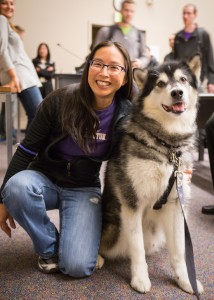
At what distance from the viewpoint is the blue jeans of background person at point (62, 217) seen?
4.31 feet

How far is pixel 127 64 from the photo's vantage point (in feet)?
4.48

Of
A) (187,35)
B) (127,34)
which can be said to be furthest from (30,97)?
(187,35)

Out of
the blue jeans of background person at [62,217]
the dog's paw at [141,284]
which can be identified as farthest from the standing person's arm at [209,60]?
the dog's paw at [141,284]

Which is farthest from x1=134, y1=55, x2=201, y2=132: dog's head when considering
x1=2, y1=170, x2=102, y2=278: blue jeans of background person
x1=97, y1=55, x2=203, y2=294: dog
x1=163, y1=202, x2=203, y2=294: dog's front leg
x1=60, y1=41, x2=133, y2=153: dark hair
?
x1=2, y1=170, x2=102, y2=278: blue jeans of background person

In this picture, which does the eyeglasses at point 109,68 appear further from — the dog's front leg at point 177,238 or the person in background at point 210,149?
the person in background at point 210,149

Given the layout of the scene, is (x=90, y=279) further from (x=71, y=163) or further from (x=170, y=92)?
(x=170, y=92)

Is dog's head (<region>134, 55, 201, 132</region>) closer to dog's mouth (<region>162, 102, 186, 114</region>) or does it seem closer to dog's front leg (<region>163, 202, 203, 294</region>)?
dog's mouth (<region>162, 102, 186, 114</region>)

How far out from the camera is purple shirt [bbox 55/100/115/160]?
1.42 metres

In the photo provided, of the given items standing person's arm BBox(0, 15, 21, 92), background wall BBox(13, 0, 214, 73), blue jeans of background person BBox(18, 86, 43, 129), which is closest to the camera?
standing person's arm BBox(0, 15, 21, 92)

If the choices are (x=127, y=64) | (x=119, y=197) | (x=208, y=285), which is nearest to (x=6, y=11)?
(x=127, y=64)

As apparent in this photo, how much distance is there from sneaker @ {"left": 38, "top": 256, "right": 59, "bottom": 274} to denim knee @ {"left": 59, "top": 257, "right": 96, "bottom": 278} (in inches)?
1.7

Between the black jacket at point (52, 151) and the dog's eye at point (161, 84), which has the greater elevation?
the dog's eye at point (161, 84)

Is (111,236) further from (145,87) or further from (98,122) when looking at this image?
(145,87)

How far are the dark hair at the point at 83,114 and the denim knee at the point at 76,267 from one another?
50cm
